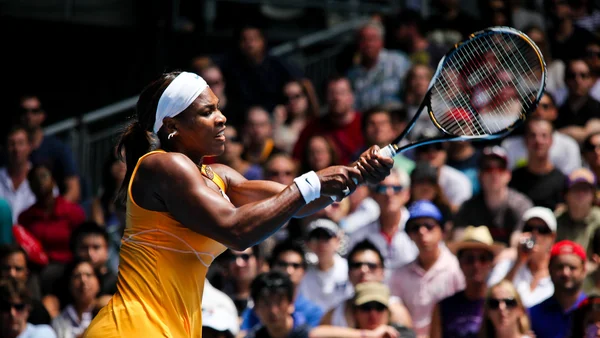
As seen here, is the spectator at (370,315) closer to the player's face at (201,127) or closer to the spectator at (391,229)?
the spectator at (391,229)

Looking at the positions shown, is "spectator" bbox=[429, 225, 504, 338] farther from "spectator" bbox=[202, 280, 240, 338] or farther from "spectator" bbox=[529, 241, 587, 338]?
"spectator" bbox=[202, 280, 240, 338]

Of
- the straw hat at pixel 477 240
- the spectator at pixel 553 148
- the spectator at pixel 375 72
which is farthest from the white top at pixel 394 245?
the spectator at pixel 375 72

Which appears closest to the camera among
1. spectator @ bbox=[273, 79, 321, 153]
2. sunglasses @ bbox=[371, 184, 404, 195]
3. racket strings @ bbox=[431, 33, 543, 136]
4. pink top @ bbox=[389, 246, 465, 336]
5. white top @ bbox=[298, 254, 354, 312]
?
racket strings @ bbox=[431, 33, 543, 136]

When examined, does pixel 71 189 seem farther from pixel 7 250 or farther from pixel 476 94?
pixel 476 94

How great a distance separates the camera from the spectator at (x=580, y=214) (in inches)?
318

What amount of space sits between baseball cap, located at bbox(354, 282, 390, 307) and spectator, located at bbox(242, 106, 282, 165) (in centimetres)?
326

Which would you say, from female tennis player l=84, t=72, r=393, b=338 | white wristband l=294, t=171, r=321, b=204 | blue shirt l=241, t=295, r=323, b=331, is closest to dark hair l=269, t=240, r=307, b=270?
blue shirt l=241, t=295, r=323, b=331

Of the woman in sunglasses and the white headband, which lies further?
the woman in sunglasses

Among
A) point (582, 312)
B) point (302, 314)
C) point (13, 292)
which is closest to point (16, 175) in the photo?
point (13, 292)

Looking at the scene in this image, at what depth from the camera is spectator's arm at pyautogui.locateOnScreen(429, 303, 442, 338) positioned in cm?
743

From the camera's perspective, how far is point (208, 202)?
4262 mm

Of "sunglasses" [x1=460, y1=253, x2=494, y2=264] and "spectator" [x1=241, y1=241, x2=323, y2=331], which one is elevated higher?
"sunglasses" [x1=460, y1=253, x2=494, y2=264]

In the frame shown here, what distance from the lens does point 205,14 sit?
13.4m

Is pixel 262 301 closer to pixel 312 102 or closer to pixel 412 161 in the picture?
pixel 412 161
